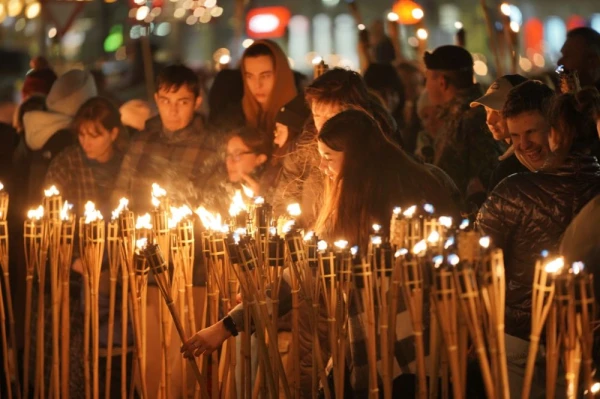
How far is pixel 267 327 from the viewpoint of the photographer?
418cm

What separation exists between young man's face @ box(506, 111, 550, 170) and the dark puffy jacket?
53 cm

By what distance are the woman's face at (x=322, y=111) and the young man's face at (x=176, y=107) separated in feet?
3.91

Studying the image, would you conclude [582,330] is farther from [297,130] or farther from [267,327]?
[297,130]

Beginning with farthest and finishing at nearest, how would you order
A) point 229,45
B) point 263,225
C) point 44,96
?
point 229,45 → point 44,96 → point 263,225

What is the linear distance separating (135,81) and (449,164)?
8.40 m

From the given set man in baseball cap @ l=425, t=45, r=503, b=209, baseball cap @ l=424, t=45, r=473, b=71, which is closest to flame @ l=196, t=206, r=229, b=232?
man in baseball cap @ l=425, t=45, r=503, b=209

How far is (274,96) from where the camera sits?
643cm

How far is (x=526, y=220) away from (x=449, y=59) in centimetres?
245

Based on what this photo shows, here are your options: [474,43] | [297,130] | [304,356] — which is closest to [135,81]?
[297,130]

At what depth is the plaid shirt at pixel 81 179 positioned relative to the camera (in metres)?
6.72

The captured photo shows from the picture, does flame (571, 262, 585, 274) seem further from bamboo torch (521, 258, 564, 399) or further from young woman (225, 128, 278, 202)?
young woman (225, 128, 278, 202)

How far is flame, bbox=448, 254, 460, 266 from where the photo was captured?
11.7ft

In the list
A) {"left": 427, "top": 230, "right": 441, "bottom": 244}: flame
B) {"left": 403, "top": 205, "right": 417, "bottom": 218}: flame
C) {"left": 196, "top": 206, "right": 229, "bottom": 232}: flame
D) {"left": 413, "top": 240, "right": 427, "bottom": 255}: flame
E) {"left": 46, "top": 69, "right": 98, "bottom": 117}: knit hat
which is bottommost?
{"left": 413, "top": 240, "right": 427, "bottom": 255}: flame

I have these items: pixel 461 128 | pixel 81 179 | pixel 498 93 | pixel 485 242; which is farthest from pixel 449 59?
pixel 485 242
